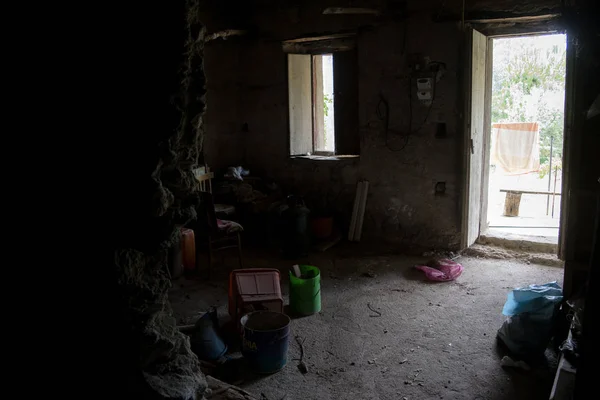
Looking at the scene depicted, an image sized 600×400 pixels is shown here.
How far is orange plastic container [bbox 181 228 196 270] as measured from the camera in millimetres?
5005

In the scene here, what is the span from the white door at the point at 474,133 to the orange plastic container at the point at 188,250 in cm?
288

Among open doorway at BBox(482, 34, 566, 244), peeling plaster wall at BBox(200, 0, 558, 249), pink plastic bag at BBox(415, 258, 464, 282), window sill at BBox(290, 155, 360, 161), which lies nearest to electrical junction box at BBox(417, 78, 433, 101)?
peeling plaster wall at BBox(200, 0, 558, 249)

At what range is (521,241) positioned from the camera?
5582mm

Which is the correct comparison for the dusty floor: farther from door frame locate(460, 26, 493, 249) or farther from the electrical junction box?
the electrical junction box

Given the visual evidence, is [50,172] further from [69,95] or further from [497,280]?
[497,280]

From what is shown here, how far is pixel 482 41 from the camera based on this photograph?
210 inches

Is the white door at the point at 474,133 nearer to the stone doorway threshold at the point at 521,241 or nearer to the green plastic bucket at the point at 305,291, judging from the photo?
the stone doorway threshold at the point at 521,241

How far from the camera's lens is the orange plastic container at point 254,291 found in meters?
3.55

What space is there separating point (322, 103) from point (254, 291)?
3733 mm

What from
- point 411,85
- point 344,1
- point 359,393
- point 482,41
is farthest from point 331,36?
point 359,393

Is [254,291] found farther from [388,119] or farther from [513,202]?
[513,202]

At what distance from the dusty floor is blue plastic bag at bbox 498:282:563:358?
0.14m

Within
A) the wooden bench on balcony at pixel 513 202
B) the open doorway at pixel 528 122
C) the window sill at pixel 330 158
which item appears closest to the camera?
the window sill at pixel 330 158

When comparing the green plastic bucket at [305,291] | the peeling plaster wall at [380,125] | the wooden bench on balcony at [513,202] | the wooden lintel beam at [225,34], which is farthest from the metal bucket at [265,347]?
the wooden bench on balcony at [513,202]
